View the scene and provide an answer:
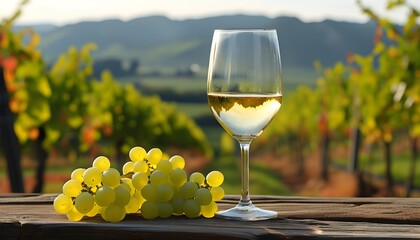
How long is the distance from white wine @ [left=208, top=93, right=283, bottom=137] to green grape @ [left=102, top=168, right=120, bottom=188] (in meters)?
0.31

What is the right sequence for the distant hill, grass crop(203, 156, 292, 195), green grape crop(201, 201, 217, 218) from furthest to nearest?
1. the distant hill
2. grass crop(203, 156, 292, 195)
3. green grape crop(201, 201, 217, 218)

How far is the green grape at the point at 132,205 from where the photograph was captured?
199 centimetres

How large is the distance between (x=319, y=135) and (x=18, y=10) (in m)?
17.3

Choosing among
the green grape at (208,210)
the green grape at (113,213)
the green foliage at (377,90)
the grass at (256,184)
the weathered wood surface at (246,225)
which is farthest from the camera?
the grass at (256,184)

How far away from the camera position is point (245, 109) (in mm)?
1910

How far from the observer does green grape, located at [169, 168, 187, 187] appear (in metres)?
2.00

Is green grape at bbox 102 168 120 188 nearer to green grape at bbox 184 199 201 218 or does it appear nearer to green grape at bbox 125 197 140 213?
green grape at bbox 125 197 140 213

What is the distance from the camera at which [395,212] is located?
2.05m

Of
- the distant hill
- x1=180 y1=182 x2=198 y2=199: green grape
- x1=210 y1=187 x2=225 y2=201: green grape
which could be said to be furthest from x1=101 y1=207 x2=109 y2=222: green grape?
the distant hill

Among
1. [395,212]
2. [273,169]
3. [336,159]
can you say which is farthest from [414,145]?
[336,159]

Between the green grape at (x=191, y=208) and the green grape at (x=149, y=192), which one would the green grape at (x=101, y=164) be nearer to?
the green grape at (x=149, y=192)

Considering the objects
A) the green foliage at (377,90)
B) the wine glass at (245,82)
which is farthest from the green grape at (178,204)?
the green foliage at (377,90)

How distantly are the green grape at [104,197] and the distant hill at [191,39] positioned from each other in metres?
67.7

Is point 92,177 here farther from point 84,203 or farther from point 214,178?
point 214,178
